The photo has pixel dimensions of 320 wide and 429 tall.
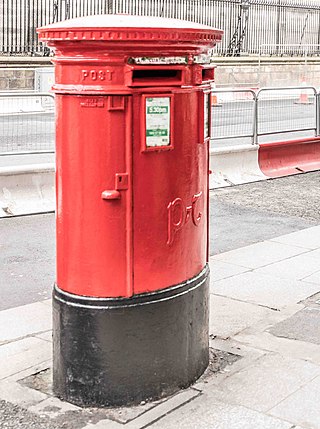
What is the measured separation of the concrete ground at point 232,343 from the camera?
13.3ft

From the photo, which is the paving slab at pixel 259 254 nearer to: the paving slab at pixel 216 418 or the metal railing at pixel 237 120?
the paving slab at pixel 216 418

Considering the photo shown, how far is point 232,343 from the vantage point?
5055 millimetres

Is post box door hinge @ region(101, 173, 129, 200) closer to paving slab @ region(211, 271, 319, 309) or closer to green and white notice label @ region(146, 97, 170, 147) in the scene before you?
green and white notice label @ region(146, 97, 170, 147)

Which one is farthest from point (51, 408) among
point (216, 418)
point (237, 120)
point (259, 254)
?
point (237, 120)

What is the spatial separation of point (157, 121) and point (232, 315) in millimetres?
2106

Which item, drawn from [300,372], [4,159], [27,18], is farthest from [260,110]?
[27,18]

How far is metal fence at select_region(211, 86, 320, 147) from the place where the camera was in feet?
42.7

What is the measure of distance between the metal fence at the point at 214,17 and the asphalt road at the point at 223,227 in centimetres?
1485

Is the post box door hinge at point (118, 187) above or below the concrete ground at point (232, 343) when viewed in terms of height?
above

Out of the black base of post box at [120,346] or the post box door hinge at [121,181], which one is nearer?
the post box door hinge at [121,181]

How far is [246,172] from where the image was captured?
12.2 metres

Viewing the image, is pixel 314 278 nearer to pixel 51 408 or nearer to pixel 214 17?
pixel 51 408

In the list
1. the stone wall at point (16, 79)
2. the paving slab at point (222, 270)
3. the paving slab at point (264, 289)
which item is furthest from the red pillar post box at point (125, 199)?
the stone wall at point (16, 79)

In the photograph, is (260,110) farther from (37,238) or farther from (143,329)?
(143,329)
